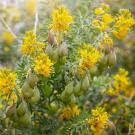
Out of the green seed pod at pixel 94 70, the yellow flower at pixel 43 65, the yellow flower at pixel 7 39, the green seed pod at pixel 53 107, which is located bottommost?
the yellow flower at pixel 7 39

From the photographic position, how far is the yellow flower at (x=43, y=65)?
5.57 feet

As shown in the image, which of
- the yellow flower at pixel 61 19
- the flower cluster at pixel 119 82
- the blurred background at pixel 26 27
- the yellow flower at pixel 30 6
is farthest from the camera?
the yellow flower at pixel 30 6

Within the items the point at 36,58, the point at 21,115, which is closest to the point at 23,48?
the point at 36,58

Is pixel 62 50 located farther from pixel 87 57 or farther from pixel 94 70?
pixel 94 70

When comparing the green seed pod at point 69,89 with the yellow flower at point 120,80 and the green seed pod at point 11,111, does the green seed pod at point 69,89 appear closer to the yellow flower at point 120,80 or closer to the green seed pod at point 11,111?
the green seed pod at point 11,111

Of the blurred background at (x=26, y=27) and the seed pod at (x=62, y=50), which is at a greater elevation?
the seed pod at (x=62, y=50)

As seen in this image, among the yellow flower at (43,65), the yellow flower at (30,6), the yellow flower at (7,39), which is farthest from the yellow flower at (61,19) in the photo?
the yellow flower at (30,6)

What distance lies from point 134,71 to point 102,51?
1.58m

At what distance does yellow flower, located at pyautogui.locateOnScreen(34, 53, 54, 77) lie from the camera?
1.70 metres

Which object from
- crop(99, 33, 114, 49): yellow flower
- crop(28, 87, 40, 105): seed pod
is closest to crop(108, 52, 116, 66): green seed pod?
crop(99, 33, 114, 49): yellow flower

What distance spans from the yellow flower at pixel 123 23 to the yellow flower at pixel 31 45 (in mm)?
380

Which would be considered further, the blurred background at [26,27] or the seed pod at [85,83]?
the blurred background at [26,27]

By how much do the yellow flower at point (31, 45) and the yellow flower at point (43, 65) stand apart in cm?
10

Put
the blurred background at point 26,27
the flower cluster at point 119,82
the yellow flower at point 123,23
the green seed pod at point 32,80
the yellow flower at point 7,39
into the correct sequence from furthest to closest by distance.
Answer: the yellow flower at point 7,39 < the blurred background at point 26,27 < the flower cluster at point 119,82 < the yellow flower at point 123,23 < the green seed pod at point 32,80
